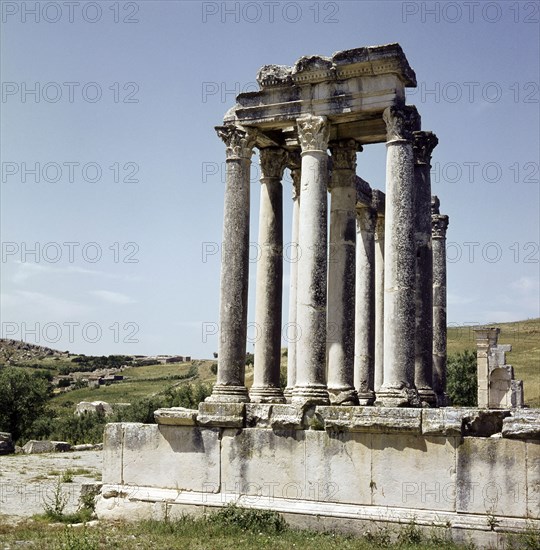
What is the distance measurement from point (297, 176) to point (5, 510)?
34.4ft

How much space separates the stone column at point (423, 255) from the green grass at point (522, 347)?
89.5 feet

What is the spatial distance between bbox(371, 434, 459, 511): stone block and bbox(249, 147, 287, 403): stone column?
396 cm

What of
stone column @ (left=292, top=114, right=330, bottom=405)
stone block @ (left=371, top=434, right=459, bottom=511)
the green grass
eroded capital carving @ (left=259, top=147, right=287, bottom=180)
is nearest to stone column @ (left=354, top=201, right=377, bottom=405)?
eroded capital carving @ (left=259, top=147, right=287, bottom=180)

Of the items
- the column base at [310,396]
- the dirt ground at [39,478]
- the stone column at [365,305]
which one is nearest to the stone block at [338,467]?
the column base at [310,396]

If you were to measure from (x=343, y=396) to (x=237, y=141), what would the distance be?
6168 millimetres

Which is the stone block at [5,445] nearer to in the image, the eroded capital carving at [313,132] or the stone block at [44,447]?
the stone block at [44,447]

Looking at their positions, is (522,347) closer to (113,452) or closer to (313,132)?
(313,132)

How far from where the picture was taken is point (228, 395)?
1514 centimetres

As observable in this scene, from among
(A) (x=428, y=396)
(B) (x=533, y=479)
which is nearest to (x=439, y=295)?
(A) (x=428, y=396)

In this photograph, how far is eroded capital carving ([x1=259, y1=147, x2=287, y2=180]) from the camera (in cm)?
1773

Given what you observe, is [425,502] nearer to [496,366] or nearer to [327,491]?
[327,491]

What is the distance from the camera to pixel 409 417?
1267 cm

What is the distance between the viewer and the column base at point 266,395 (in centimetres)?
1624

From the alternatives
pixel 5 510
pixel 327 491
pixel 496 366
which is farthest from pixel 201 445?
pixel 496 366
